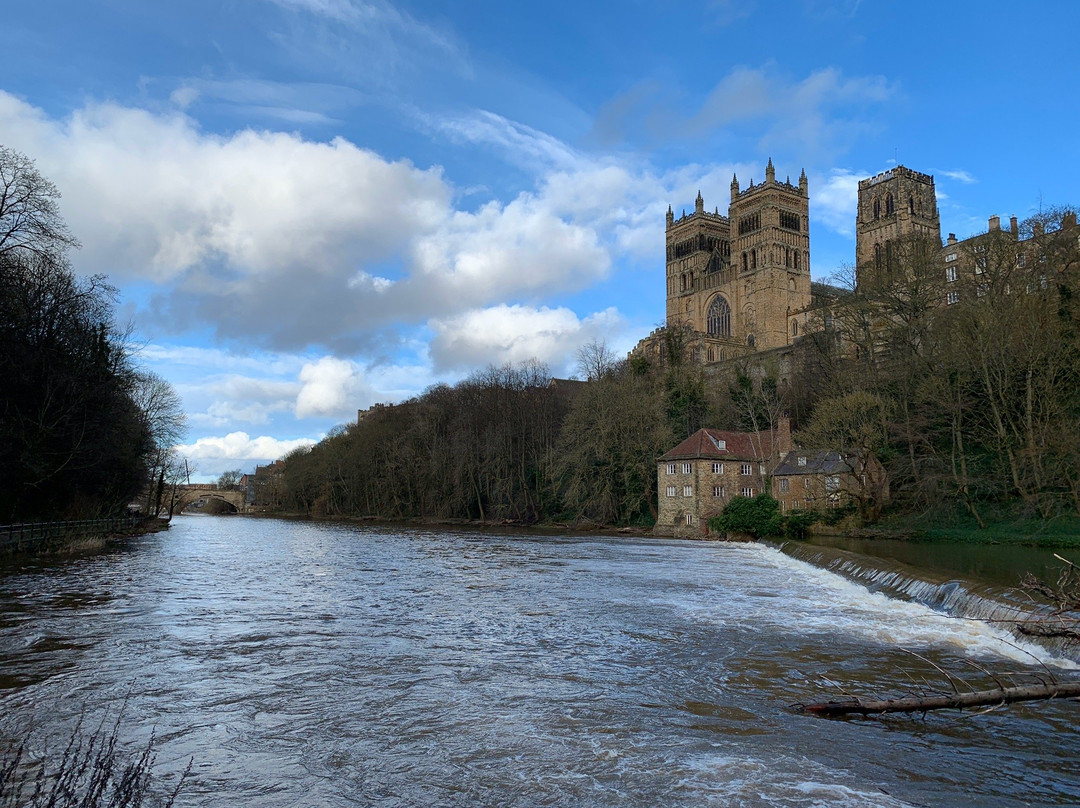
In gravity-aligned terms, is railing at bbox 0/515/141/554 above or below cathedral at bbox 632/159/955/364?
below

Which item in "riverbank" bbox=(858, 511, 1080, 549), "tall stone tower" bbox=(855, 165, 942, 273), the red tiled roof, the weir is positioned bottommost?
the weir

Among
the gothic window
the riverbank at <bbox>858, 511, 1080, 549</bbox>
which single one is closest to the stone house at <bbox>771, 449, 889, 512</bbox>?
the riverbank at <bbox>858, 511, 1080, 549</bbox>

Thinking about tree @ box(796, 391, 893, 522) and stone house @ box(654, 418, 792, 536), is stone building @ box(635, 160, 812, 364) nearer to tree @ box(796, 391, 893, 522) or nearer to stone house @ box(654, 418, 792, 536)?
stone house @ box(654, 418, 792, 536)

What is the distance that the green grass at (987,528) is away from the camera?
99.6 feet

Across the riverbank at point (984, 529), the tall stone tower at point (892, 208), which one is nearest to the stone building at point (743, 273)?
the tall stone tower at point (892, 208)

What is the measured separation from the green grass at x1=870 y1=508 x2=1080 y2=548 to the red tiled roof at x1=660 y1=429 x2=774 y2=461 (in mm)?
15709

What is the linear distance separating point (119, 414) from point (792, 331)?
97.6 metres

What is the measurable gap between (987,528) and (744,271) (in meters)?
Answer: 91.5

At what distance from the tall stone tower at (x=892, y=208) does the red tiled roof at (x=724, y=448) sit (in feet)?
188

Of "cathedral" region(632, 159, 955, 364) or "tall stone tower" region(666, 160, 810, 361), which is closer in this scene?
"cathedral" region(632, 159, 955, 364)

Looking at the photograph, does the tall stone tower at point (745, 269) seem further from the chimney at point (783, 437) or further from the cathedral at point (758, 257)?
the chimney at point (783, 437)

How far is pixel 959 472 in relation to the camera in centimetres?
3856

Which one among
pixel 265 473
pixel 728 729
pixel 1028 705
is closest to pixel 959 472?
pixel 1028 705

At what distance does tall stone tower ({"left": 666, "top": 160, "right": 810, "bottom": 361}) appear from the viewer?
115 meters
